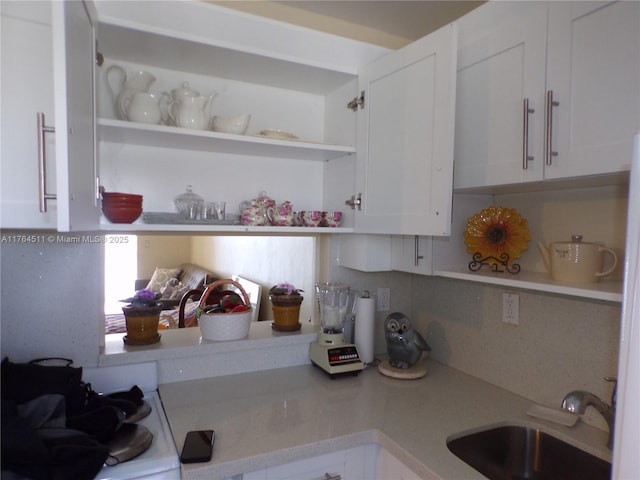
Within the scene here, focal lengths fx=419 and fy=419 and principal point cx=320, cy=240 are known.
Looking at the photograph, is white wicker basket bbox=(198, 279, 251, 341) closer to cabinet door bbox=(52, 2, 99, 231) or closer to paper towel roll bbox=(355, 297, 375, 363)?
paper towel roll bbox=(355, 297, 375, 363)

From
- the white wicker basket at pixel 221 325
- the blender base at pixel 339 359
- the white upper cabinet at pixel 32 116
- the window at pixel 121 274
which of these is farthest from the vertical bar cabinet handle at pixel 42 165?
the window at pixel 121 274

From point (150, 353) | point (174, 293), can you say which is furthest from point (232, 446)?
point (174, 293)

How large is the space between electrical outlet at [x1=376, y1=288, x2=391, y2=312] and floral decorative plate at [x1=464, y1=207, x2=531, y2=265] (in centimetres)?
56

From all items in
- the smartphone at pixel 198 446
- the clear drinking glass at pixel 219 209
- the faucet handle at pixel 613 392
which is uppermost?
the clear drinking glass at pixel 219 209

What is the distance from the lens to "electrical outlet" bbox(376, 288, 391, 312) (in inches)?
81.0

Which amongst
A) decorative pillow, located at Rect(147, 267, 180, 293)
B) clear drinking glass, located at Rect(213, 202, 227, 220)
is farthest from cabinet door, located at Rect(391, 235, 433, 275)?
decorative pillow, located at Rect(147, 267, 180, 293)

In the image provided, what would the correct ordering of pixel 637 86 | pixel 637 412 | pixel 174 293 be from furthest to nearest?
pixel 174 293 < pixel 637 86 < pixel 637 412

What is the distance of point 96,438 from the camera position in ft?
3.64

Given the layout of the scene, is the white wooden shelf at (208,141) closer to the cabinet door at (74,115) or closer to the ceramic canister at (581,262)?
the cabinet door at (74,115)

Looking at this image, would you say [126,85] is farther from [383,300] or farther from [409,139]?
[383,300]

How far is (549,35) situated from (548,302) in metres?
0.87

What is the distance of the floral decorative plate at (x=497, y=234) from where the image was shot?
1.51m

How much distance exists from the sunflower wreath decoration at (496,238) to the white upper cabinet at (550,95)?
22cm

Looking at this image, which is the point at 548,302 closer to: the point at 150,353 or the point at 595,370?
the point at 595,370
